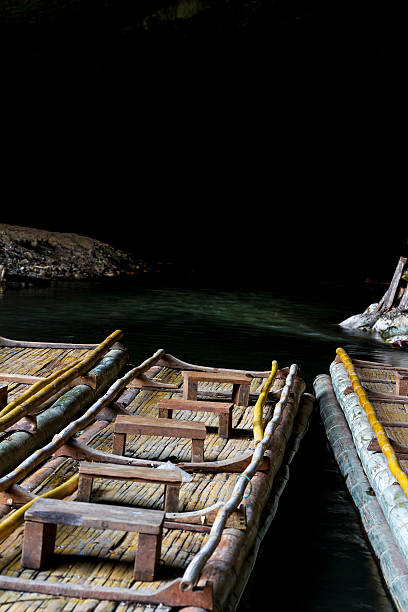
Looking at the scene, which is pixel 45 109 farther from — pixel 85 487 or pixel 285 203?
pixel 85 487

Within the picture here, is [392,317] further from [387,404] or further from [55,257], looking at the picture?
[55,257]

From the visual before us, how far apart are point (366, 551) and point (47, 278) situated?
800 inches

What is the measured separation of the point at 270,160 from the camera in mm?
34469

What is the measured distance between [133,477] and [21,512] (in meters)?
0.83

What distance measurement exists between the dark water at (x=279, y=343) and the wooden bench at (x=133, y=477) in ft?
2.80

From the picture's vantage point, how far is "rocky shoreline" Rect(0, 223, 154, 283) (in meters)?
24.1

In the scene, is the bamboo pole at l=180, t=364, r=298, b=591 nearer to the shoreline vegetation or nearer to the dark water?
the dark water

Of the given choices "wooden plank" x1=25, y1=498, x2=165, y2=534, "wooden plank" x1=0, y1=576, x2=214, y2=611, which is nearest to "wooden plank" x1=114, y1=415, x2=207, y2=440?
"wooden plank" x1=25, y1=498, x2=165, y2=534

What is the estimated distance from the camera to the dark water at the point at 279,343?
4957 millimetres

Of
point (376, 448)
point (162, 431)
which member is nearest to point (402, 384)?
point (376, 448)

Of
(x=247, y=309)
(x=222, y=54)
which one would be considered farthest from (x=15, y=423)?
(x=222, y=54)

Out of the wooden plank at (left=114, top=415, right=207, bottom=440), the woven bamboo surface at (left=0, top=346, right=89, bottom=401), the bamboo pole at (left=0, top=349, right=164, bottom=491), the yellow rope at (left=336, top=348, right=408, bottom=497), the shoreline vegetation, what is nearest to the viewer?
A: the bamboo pole at (left=0, top=349, right=164, bottom=491)

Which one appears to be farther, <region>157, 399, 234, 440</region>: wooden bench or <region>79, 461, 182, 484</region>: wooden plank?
<region>157, 399, 234, 440</region>: wooden bench

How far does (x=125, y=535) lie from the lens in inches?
173
